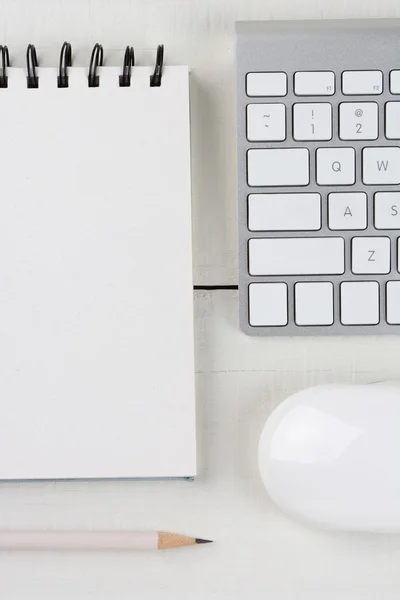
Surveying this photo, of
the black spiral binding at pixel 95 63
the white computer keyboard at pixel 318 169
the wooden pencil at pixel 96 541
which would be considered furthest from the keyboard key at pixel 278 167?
the wooden pencil at pixel 96 541

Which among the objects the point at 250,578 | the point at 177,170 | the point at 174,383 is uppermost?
the point at 177,170

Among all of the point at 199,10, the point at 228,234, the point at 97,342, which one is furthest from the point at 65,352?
the point at 199,10

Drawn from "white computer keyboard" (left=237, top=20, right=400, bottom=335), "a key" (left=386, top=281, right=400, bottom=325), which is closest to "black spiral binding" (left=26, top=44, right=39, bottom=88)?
"white computer keyboard" (left=237, top=20, right=400, bottom=335)

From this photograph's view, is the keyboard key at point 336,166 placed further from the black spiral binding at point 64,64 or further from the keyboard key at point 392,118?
the black spiral binding at point 64,64

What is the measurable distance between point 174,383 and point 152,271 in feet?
0.23

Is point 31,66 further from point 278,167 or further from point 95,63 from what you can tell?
point 278,167

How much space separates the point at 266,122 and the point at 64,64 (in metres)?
0.13

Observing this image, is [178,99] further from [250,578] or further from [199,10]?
[250,578]

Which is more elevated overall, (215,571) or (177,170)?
(177,170)

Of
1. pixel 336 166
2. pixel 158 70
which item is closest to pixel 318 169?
pixel 336 166

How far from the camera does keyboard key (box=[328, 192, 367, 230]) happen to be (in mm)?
377

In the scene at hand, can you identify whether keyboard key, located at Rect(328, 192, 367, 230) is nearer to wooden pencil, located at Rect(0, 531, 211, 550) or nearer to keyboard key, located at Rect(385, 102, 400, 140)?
keyboard key, located at Rect(385, 102, 400, 140)

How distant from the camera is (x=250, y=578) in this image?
0.40 meters

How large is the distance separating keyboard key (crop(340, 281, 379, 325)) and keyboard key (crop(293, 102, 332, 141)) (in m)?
0.09
